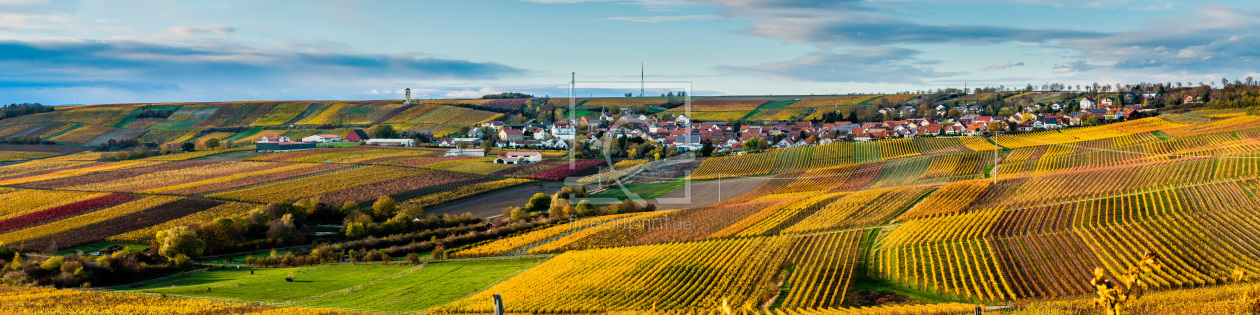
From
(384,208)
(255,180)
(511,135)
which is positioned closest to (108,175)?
(255,180)

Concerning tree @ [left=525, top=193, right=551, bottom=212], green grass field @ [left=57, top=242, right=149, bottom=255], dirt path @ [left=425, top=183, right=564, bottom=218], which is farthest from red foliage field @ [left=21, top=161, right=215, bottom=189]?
tree @ [left=525, top=193, right=551, bottom=212]

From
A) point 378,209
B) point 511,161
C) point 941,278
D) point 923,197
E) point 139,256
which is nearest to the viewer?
point 941,278

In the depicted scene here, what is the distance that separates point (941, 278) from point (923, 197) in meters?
18.2

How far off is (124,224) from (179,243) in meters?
9.73

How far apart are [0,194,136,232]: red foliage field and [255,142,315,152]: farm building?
116ft

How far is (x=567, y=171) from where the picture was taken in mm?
63312

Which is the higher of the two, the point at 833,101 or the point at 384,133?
the point at 833,101

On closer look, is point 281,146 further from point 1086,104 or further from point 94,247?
point 1086,104

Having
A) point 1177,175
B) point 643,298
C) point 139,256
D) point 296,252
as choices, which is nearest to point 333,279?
point 296,252

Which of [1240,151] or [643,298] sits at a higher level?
[1240,151]

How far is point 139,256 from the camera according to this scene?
108 ft

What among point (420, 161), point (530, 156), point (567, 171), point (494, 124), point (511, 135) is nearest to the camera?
point (567, 171)

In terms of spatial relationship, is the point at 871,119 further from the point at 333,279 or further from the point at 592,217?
the point at 333,279

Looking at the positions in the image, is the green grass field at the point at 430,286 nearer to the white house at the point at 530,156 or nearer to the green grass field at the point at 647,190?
the green grass field at the point at 647,190
